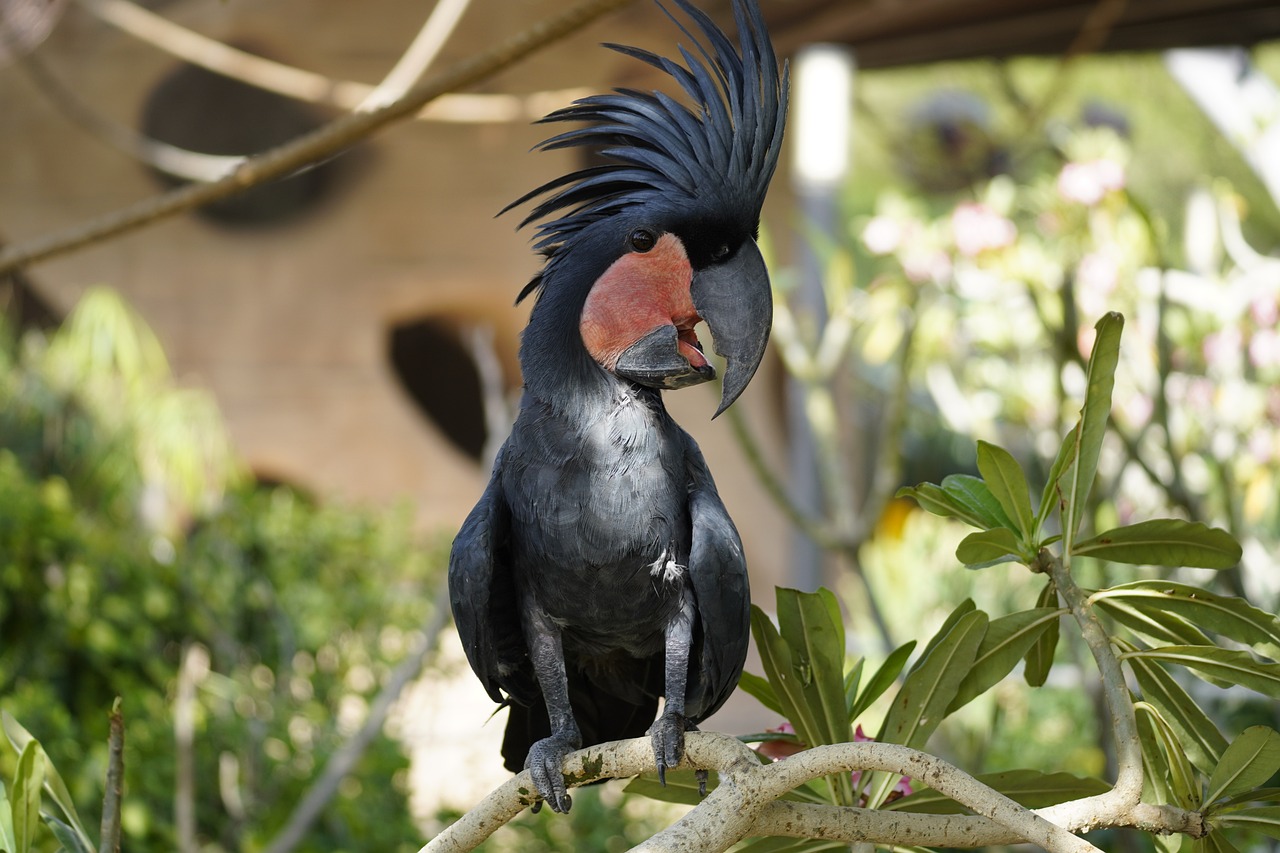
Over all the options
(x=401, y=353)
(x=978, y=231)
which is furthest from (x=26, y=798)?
(x=401, y=353)

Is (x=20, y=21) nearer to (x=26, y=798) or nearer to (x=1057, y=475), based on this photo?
(x=26, y=798)

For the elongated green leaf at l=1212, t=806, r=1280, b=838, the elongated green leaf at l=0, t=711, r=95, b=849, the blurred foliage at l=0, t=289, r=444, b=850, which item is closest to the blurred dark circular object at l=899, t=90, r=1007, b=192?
the blurred foliage at l=0, t=289, r=444, b=850

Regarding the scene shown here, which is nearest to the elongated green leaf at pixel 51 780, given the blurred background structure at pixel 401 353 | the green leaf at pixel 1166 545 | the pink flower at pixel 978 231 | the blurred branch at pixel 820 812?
the blurred branch at pixel 820 812

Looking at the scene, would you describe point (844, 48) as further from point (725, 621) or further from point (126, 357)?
point (725, 621)

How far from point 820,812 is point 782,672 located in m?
0.12

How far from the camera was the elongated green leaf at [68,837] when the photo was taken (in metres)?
0.77

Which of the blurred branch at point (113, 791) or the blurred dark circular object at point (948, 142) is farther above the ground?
the blurred dark circular object at point (948, 142)

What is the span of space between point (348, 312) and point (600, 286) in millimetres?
4131

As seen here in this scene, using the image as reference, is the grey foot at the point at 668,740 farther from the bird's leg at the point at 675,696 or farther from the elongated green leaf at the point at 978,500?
the elongated green leaf at the point at 978,500

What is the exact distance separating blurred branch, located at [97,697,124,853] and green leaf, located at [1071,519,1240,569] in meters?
0.64

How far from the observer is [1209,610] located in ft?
2.43

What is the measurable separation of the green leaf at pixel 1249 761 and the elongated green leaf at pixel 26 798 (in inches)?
28.8

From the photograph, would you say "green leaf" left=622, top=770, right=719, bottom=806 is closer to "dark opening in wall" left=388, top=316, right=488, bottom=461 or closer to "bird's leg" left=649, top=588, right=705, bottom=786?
"bird's leg" left=649, top=588, right=705, bottom=786

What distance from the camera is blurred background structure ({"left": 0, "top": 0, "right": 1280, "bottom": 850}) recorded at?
2.10 metres
